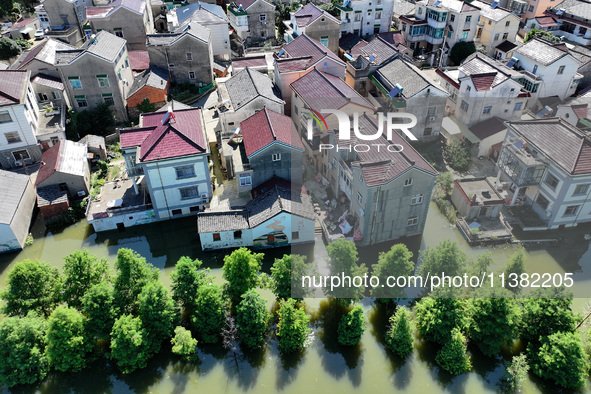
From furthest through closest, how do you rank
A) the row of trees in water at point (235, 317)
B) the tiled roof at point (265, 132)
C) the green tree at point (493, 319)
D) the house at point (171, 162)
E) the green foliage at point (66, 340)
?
the tiled roof at point (265, 132) < the house at point (171, 162) < the green tree at point (493, 319) < the row of trees in water at point (235, 317) < the green foliage at point (66, 340)

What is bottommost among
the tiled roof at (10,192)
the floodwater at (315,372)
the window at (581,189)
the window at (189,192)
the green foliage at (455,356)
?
the floodwater at (315,372)

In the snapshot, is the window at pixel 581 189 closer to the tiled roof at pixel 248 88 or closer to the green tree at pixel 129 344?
the tiled roof at pixel 248 88

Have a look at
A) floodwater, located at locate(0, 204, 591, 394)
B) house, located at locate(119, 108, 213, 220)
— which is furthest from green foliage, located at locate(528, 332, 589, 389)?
house, located at locate(119, 108, 213, 220)

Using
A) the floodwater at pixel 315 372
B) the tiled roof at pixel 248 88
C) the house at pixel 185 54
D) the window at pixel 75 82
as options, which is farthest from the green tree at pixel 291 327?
the house at pixel 185 54

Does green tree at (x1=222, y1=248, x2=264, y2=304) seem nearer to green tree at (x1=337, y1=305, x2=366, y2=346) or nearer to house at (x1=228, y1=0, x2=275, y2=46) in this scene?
green tree at (x1=337, y1=305, x2=366, y2=346)

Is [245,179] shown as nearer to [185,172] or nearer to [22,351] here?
[185,172]
